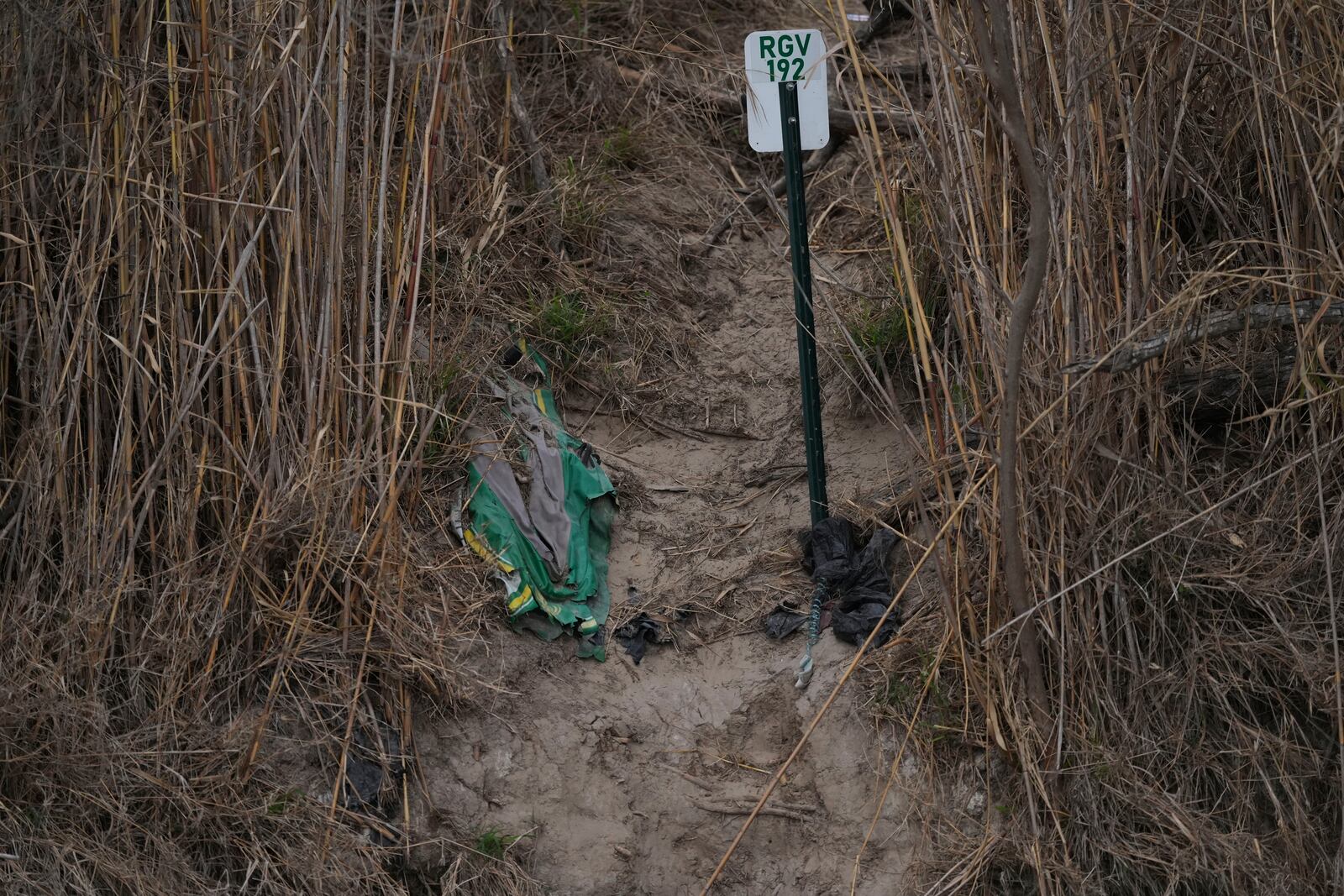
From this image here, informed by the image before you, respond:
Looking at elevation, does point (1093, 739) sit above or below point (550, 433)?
below

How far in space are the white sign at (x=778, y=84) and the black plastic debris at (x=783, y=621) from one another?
1.12 metres

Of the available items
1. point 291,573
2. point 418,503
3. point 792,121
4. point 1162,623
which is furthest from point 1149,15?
point 291,573

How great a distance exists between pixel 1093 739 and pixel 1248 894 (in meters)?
0.39

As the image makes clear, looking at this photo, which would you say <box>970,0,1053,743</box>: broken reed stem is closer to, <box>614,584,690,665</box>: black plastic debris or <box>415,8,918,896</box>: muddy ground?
<box>415,8,918,896</box>: muddy ground

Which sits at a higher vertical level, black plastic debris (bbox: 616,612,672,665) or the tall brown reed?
the tall brown reed

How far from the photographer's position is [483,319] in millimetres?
3574

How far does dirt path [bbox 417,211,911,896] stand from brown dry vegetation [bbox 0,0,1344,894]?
5.0 inches

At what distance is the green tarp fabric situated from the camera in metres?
3.16

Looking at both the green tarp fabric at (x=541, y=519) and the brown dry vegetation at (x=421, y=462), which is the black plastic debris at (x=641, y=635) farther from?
the brown dry vegetation at (x=421, y=462)

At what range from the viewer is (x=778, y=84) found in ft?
10.4

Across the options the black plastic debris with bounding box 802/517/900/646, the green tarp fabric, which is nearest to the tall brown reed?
the black plastic debris with bounding box 802/517/900/646

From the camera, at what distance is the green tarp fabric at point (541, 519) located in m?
3.16

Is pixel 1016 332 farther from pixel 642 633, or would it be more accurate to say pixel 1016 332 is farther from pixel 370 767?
pixel 370 767

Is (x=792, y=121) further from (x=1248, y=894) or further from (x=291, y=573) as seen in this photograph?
(x=1248, y=894)
